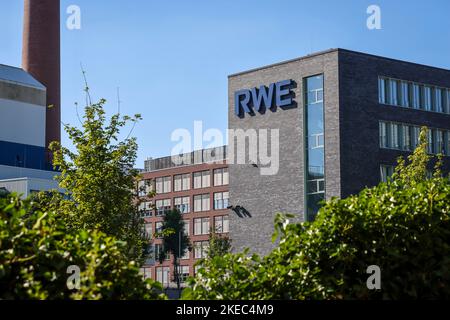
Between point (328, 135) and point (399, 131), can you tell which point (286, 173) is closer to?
point (328, 135)

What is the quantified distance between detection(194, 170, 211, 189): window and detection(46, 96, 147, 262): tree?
285 feet

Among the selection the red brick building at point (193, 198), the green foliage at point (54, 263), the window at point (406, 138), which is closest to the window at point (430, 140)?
the window at point (406, 138)

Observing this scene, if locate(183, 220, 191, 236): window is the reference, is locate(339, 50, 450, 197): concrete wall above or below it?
above

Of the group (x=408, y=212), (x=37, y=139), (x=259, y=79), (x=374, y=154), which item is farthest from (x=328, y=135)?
(x=408, y=212)

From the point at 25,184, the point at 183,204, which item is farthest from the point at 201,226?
the point at 25,184

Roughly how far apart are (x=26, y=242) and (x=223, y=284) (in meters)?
2.43

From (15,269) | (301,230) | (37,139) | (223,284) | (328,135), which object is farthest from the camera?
(37,139)

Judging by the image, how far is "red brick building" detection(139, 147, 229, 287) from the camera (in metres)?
116

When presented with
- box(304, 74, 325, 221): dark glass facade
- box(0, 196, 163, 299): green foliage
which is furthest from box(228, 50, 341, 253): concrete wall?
box(0, 196, 163, 299): green foliage

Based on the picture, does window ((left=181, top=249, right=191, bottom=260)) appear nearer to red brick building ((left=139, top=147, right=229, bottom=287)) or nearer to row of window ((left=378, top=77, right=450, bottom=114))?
red brick building ((left=139, top=147, right=229, bottom=287))

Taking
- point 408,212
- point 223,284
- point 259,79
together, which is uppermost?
point 259,79

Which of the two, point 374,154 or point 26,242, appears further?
point 374,154

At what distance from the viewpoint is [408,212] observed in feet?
33.6

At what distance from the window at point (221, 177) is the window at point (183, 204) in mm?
5979
